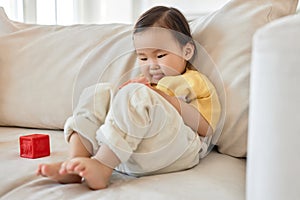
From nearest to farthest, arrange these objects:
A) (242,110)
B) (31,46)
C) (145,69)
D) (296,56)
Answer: (296,56), (242,110), (145,69), (31,46)

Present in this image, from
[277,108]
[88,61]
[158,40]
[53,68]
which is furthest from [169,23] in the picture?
[277,108]

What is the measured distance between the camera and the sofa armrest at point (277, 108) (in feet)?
1.59

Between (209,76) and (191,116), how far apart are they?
0.14 m

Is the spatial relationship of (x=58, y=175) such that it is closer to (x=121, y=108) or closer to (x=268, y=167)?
(x=121, y=108)

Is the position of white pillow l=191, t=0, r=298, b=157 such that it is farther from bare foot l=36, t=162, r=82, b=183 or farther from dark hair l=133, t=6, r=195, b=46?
Result: bare foot l=36, t=162, r=82, b=183

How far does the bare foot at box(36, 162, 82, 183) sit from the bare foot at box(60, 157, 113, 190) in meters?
0.03

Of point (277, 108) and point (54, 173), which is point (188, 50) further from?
point (277, 108)

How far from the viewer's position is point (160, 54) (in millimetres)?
1051

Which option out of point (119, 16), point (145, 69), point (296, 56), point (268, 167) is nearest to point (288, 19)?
point (296, 56)

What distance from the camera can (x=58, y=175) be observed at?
787mm

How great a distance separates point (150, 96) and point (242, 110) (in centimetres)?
26

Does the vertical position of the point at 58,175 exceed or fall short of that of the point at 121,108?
it falls short

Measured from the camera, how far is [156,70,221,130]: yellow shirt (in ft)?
3.21

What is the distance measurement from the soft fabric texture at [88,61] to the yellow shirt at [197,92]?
0.03 meters
